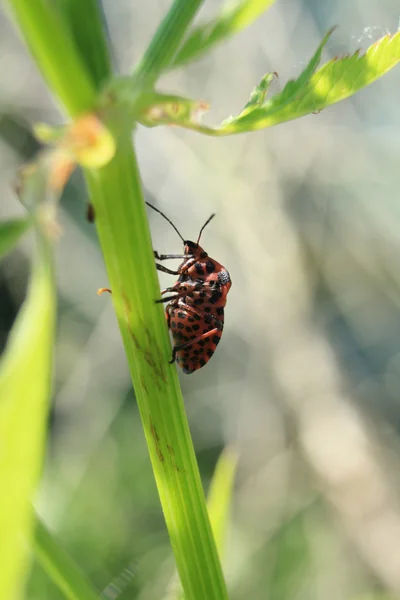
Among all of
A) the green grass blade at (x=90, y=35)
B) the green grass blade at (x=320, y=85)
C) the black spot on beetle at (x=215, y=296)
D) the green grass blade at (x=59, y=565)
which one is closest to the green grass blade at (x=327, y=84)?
the green grass blade at (x=320, y=85)

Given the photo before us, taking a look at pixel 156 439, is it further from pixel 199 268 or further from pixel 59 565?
pixel 199 268

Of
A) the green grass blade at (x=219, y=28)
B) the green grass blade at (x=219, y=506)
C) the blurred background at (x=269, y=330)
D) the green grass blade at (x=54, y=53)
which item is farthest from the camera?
the blurred background at (x=269, y=330)

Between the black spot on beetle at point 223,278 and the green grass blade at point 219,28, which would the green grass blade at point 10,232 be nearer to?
the green grass blade at point 219,28

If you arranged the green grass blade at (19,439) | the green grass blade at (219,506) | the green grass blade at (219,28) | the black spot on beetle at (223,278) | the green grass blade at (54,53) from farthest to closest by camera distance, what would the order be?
the black spot on beetle at (223,278)
the green grass blade at (219,506)
the green grass blade at (219,28)
the green grass blade at (54,53)
the green grass blade at (19,439)

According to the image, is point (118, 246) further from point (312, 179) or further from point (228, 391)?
point (228, 391)

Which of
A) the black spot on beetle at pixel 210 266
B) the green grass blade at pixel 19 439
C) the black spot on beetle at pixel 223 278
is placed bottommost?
the green grass blade at pixel 19 439

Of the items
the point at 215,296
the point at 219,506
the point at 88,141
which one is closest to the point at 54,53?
the point at 88,141
